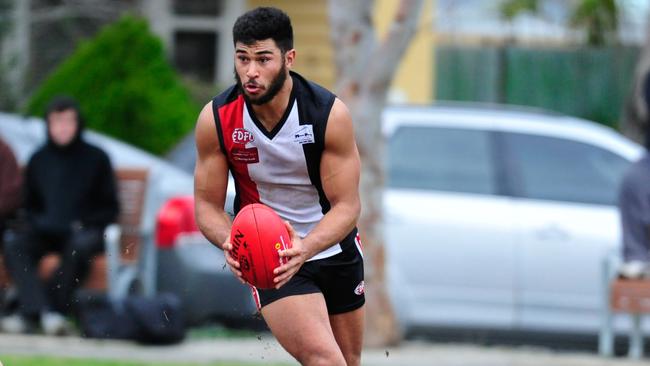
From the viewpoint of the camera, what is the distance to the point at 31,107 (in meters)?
16.1

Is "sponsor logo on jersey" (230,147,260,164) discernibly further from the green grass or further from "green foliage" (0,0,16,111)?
"green foliage" (0,0,16,111)

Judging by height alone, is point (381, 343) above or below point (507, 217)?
below

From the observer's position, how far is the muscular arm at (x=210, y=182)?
6434 millimetres

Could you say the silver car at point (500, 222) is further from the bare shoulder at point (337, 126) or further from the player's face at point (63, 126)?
the bare shoulder at point (337, 126)

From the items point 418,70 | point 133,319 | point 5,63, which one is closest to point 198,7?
point 5,63

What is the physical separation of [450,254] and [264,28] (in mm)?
6147

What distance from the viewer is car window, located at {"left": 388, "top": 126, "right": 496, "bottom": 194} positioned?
40.4 ft

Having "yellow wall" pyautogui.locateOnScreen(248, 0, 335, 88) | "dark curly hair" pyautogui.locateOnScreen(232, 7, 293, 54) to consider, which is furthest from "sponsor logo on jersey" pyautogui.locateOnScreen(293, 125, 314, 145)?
"yellow wall" pyautogui.locateOnScreen(248, 0, 335, 88)

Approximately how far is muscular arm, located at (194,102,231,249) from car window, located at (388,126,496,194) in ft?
19.3

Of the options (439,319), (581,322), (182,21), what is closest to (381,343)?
(439,319)

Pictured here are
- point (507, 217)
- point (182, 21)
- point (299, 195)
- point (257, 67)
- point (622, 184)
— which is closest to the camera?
point (257, 67)

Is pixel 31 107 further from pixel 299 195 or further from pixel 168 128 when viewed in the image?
pixel 299 195

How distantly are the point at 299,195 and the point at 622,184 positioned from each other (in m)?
5.24

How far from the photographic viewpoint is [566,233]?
12.1 meters
